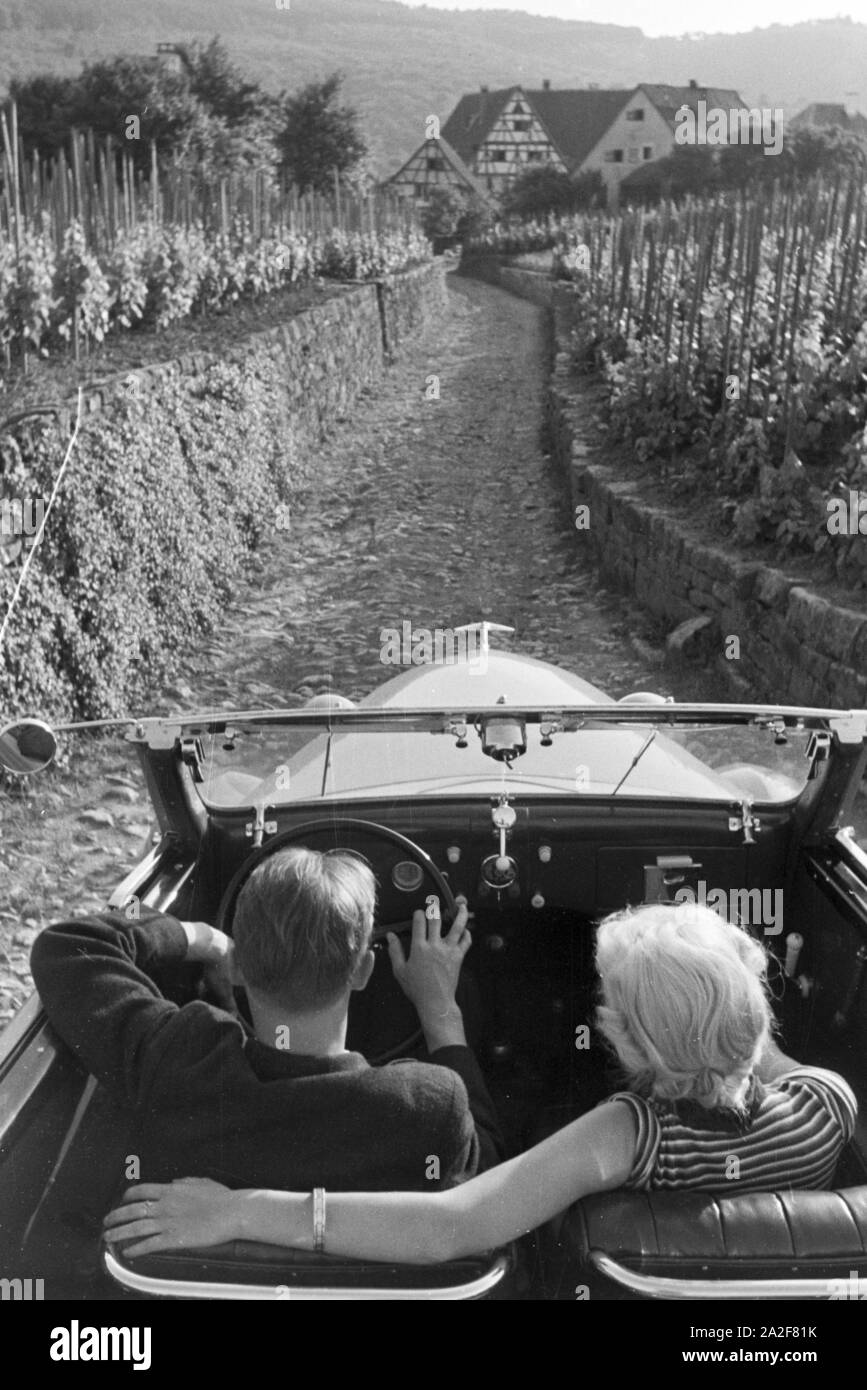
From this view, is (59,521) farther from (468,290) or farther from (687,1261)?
(468,290)

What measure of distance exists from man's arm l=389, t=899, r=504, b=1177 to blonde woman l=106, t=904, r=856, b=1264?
0.65 feet

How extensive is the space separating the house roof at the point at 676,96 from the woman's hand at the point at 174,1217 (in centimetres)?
4807

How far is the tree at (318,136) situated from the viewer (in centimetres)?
3981

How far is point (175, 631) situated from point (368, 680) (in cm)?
124

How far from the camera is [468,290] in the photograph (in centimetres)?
3866

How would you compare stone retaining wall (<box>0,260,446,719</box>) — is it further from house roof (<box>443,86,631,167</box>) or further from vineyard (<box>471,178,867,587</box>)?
house roof (<box>443,86,631,167</box>)

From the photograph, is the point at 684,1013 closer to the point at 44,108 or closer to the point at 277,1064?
the point at 277,1064

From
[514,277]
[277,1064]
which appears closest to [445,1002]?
[277,1064]

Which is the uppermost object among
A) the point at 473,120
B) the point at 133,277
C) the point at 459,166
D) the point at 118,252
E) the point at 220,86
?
the point at 473,120

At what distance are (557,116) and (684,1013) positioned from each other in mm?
56454

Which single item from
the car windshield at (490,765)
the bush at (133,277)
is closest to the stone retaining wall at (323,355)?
the bush at (133,277)

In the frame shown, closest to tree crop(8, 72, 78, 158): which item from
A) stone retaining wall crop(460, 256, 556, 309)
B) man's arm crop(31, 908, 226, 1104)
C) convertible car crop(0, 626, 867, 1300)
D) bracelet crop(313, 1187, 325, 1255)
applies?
stone retaining wall crop(460, 256, 556, 309)

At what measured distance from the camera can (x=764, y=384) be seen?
9469 millimetres
